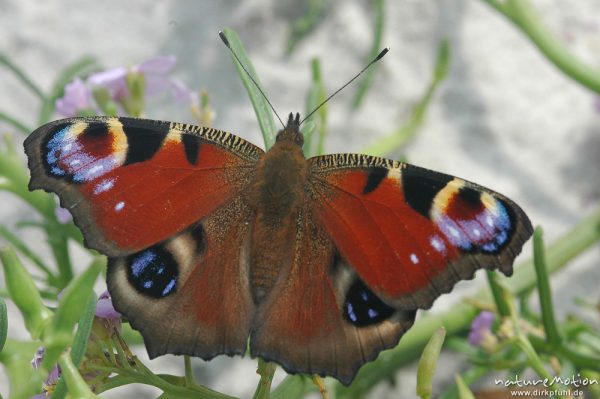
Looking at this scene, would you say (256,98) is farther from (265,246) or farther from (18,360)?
(18,360)

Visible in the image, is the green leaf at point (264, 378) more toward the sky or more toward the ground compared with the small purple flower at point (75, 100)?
more toward the ground

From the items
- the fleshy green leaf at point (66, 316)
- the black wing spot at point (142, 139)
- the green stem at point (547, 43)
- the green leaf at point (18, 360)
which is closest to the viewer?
the fleshy green leaf at point (66, 316)

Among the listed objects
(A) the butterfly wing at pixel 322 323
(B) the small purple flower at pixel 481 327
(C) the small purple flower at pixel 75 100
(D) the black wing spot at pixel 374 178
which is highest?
(C) the small purple flower at pixel 75 100

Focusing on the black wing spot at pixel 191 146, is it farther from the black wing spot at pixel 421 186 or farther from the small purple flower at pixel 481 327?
the small purple flower at pixel 481 327

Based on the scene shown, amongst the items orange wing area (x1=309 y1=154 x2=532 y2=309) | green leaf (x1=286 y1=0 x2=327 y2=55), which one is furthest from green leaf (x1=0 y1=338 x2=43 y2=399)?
green leaf (x1=286 y1=0 x2=327 y2=55)

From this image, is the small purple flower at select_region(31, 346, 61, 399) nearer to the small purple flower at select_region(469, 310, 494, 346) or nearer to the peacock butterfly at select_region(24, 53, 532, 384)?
the peacock butterfly at select_region(24, 53, 532, 384)

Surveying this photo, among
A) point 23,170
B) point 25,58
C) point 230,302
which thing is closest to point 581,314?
point 230,302

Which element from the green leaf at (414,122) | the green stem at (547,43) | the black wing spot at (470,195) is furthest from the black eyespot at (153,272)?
the green stem at (547,43)
